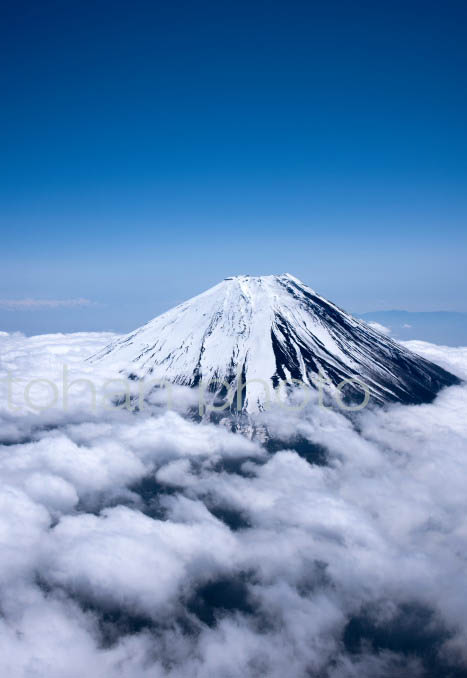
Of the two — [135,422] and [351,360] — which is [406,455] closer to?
[351,360]

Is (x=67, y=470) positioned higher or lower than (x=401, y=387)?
lower

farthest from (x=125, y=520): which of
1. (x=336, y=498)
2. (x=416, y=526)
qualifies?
(x=416, y=526)

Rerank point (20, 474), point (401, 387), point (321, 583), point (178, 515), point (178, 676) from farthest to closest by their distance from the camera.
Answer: point (401, 387) → point (20, 474) → point (178, 515) → point (321, 583) → point (178, 676)

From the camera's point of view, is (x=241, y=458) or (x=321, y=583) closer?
(x=321, y=583)

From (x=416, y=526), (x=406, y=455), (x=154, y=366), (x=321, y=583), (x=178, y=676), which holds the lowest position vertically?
(x=178, y=676)

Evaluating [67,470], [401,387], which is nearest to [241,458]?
[67,470]

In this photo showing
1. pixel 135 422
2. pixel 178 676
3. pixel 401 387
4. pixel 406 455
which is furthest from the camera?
pixel 401 387
